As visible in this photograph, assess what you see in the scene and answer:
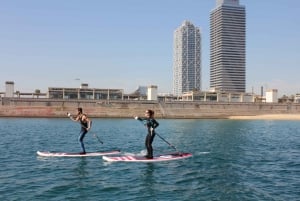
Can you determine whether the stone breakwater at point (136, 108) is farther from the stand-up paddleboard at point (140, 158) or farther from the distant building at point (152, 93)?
the stand-up paddleboard at point (140, 158)

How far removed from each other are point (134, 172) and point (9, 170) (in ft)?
19.8

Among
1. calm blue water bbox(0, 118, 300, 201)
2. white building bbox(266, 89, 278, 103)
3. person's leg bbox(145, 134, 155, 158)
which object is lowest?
calm blue water bbox(0, 118, 300, 201)

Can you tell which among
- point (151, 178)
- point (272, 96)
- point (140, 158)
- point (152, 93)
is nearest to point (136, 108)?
point (152, 93)

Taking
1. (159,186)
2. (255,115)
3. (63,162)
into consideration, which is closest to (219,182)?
(159,186)

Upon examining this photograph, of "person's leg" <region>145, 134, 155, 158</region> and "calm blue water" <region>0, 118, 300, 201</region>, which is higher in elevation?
"person's leg" <region>145, 134, 155, 158</region>

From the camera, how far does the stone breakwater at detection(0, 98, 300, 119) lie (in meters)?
111

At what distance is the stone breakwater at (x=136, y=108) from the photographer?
111312 mm

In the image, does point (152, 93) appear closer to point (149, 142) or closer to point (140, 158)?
point (140, 158)

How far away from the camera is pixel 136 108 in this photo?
123188 mm

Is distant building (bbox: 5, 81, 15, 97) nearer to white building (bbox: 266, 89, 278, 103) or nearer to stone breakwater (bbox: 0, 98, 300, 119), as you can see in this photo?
stone breakwater (bbox: 0, 98, 300, 119)

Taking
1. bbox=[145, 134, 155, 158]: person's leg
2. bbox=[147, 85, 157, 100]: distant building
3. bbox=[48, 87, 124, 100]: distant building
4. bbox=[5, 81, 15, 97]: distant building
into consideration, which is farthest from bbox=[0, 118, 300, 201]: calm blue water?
bbox=[48, 87, 124, 100]: distant building

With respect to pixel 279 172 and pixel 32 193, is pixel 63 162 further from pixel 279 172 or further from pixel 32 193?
pixel 279 172

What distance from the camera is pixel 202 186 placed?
1529 cm

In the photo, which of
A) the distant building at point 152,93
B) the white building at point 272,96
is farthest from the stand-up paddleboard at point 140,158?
the white building at point 272,96
